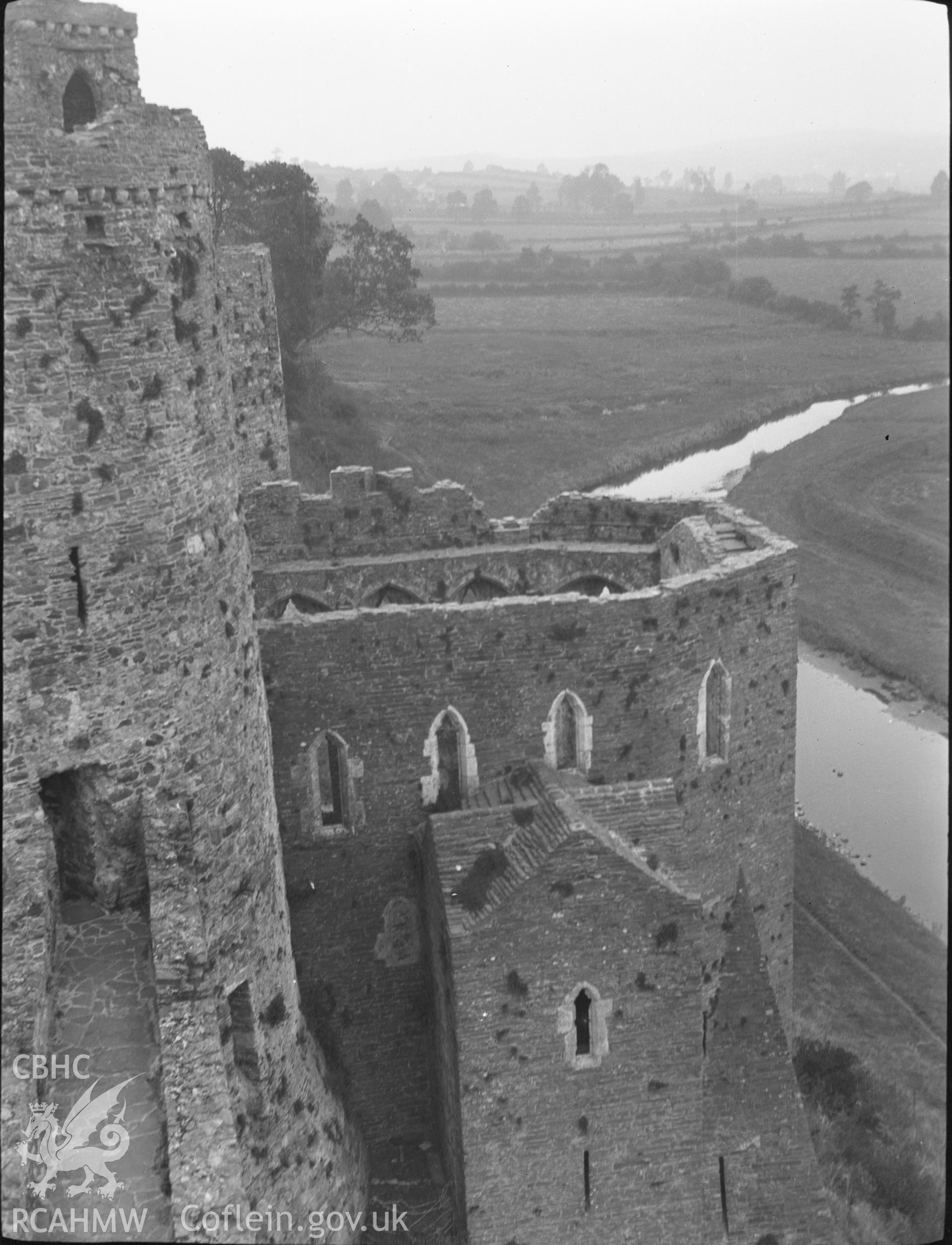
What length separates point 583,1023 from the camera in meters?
16.4

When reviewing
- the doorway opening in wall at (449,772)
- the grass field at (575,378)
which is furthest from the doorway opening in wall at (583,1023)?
the grass field at (575,378)

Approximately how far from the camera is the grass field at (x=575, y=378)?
194 ft

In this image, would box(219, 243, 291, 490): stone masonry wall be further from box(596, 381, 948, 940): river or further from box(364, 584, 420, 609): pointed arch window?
box(596, 381, 948, 940): river

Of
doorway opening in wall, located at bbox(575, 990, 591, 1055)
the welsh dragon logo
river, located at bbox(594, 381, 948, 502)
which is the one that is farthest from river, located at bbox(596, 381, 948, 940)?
river, located at bbox(594, 381, 948, 502)

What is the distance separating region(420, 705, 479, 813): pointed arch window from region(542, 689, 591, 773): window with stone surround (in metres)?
1.03

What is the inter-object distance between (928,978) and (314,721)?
14.2 meters

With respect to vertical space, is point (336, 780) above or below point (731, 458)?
below

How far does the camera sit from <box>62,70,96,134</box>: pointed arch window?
12.6m

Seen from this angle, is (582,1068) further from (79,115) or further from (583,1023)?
(79,115)

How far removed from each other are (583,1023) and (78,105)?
1088 cm

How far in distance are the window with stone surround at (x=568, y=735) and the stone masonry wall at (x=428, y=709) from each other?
119mm

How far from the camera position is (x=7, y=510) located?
1262 cm

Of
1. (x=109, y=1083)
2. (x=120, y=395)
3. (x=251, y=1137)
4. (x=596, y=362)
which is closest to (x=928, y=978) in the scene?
(x=251, y=1137)

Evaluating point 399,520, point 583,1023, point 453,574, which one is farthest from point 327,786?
point 399,520
